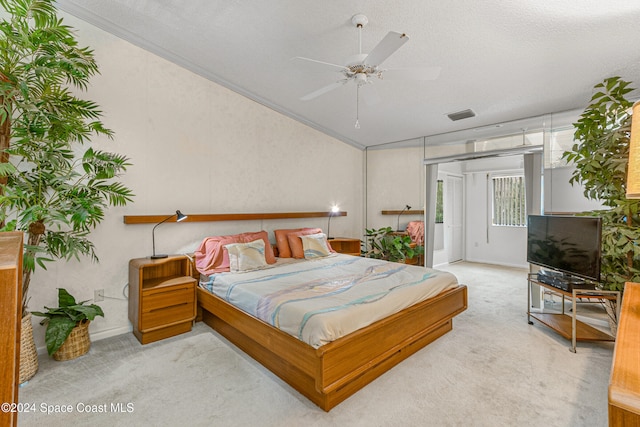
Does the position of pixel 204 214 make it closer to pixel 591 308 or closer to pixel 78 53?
pixel 78 53

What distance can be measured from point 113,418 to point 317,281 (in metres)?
1.77

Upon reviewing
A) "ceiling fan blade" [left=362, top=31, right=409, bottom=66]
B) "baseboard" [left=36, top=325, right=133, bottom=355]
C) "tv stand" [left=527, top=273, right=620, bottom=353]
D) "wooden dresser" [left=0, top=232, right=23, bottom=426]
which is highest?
"ceiling fan blade" [left=362, top=31, right=409, bottom=66]

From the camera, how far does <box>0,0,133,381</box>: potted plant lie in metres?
2.04

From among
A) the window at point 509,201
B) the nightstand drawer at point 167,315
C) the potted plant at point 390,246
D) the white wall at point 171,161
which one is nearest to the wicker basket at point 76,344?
the white wall at point 171,161

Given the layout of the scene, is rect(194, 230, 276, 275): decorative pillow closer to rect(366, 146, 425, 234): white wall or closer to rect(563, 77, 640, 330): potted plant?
rect(366, 146, 425, 234): white wall

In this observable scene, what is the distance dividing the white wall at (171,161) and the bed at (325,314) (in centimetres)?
67

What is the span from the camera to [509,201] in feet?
21.5

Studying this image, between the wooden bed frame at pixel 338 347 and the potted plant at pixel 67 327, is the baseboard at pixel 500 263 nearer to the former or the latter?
the wooden bed frame at pixel 338 347

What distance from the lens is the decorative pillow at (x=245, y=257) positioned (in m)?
3.36

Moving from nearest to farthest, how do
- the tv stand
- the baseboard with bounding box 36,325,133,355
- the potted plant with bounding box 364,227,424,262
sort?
the tv stand
the baseboard with bounding box 36,325,133,355
the potted plant with bounding box 364,227,424,262

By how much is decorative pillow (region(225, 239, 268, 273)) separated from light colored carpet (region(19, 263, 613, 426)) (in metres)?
0.77

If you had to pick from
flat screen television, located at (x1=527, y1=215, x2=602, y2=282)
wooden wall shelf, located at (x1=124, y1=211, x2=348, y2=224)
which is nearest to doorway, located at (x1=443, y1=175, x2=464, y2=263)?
wooden wall shelf, located at (x1=124, y1=211, x2=348, y2=224)

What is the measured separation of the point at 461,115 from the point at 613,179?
83.2 inches

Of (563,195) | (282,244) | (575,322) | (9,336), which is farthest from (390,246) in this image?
(9,336)
